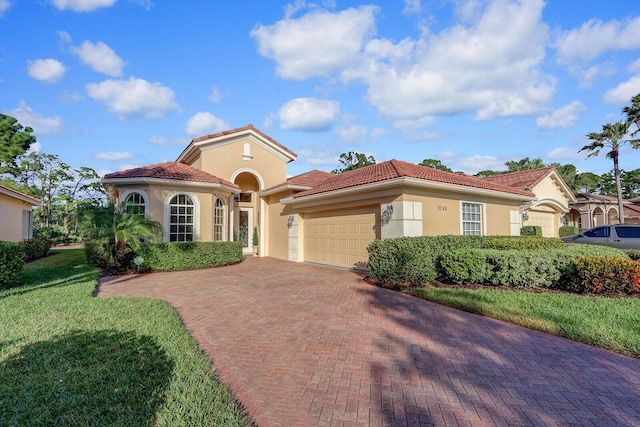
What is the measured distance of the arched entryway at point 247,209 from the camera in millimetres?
19594

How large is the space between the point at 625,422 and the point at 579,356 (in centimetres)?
167

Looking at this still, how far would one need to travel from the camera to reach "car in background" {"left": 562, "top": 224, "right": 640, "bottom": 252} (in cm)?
1256

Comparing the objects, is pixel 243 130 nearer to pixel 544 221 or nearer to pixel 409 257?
pixel 409 257

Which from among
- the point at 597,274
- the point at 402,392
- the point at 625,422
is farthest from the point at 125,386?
the point at 597,274

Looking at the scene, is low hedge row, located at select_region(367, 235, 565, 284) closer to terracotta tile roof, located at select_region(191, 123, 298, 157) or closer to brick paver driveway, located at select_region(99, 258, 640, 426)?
brick paver driveway, located at select_region(99, 258, 640, 426)

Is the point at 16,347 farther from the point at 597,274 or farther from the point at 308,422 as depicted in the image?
the point at 597,274

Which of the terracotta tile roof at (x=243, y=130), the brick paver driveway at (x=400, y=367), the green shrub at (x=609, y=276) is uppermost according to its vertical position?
the terracotta tile roof at (x=243, y=130)

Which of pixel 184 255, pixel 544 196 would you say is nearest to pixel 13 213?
pixel 184 255

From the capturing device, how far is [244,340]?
5.05 meters

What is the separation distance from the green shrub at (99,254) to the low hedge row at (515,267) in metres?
12.1

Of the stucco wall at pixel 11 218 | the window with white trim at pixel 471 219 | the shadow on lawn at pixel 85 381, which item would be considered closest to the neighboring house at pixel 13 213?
the stucco wall at pixel 11 218

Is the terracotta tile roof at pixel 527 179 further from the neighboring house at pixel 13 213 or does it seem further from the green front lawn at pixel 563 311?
the neighboring house at pixel 13 213

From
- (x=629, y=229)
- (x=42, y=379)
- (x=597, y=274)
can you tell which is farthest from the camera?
(x=629, y=229)

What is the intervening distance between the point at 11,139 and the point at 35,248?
1814 centimetres
